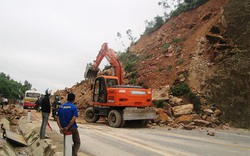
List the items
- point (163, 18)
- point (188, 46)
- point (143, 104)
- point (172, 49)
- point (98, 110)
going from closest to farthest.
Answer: point (143, 104) < point (98, 110) < point (188, 46) < point (172, 49) < point (163, 18)

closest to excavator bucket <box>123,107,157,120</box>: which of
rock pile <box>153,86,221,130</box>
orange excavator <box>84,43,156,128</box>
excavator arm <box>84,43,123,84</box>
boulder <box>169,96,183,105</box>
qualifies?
orange excavator <box>84,43,156,128</box>

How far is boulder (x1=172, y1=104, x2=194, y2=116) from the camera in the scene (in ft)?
55.9

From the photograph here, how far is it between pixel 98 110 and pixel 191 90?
7.62m

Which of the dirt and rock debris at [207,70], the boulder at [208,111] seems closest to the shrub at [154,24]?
the dirt and rock debris at [207,70]

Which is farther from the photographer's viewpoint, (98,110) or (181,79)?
(181,79)

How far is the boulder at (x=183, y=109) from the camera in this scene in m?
17.0

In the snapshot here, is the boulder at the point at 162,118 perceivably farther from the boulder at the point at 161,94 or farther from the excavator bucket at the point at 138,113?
the boulder at the point at 161,94

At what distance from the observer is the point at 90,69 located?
18906 mm

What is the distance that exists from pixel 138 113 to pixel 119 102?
4.19 feet

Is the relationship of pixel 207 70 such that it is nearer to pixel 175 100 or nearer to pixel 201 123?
pixel 175 100

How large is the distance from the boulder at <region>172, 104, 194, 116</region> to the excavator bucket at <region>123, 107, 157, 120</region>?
2500 millimetres

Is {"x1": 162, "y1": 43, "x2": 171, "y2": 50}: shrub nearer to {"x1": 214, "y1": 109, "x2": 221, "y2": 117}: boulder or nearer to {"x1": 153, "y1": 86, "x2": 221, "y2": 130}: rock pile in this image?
{"x1": 153, "y1": 86, "x2": 221, "y2": 130}: rock pile

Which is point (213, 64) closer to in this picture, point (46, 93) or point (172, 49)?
point (172, 49)

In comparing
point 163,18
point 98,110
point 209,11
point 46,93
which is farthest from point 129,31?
point 46,93
